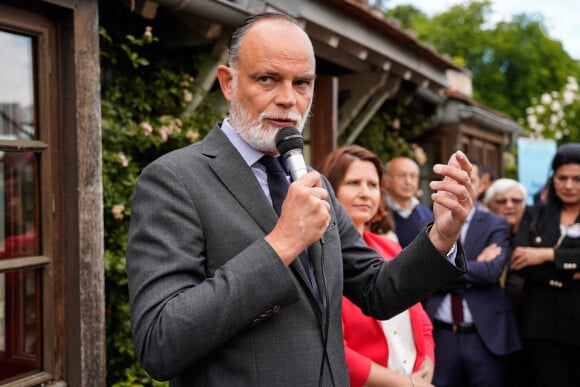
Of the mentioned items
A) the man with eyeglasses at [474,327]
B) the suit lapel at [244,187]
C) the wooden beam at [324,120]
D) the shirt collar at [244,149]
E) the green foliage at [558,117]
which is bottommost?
the man with eyeglasses at [474,327]

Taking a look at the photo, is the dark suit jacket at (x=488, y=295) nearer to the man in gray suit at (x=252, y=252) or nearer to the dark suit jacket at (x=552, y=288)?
the dark suit jacket at (x=552, y=288)

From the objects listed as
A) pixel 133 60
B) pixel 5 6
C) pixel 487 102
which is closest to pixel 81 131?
pixel 5 6

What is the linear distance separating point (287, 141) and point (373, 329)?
58.2 inches

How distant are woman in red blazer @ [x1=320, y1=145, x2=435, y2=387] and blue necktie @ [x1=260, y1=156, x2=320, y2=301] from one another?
3.38 ft

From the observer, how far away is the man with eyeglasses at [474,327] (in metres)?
3.96

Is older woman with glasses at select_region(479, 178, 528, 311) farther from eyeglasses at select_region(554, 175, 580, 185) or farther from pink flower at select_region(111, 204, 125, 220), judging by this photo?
pink flower at select_region(111, 204, 125, 220)

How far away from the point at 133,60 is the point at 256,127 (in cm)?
231

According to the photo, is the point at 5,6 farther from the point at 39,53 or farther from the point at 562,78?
the point at 562,78

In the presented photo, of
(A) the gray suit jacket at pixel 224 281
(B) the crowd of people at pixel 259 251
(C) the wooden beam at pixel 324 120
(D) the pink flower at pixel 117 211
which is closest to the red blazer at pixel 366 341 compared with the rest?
(B) the crowd of people at pixel 259 251

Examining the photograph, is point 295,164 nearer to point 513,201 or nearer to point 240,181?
point 240,181

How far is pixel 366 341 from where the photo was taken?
2.77 m

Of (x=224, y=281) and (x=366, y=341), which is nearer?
(x=224, y=281)

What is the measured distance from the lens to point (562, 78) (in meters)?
36.3

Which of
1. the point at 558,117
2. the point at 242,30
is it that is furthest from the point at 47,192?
the point at 558,117
